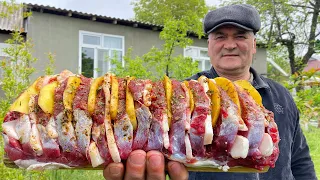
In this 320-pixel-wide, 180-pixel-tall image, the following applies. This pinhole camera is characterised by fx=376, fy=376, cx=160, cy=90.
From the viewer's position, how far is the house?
13086 millimetres

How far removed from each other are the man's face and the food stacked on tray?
1.21 metres

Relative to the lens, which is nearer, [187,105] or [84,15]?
[187,105]

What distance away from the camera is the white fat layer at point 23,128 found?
1.50 m

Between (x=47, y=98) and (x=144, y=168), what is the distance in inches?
19.3

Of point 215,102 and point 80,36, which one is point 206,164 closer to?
point 215,102

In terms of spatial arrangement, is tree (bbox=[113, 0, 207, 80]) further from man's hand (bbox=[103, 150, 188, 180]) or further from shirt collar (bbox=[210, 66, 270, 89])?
man's hand (bbox=[103, 150, 188, 180])

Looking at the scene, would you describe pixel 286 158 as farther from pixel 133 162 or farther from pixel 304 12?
pixel 304 12

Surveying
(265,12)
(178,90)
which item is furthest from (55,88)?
(265,12)

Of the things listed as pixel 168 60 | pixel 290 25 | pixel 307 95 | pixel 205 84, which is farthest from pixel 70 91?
pixel 290 25

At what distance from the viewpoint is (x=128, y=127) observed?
59.0 inches

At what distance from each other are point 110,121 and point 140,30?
1415 centimetres

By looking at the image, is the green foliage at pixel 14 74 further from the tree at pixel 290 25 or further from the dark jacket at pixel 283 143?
the tree at pixel 290 25

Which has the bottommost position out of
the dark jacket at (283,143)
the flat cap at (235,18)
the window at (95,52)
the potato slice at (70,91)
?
the dark jacket at (283,143)

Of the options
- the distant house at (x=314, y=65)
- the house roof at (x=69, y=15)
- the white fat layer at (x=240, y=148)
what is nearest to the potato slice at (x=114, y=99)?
the white fat layer at (x=240, y=148)
